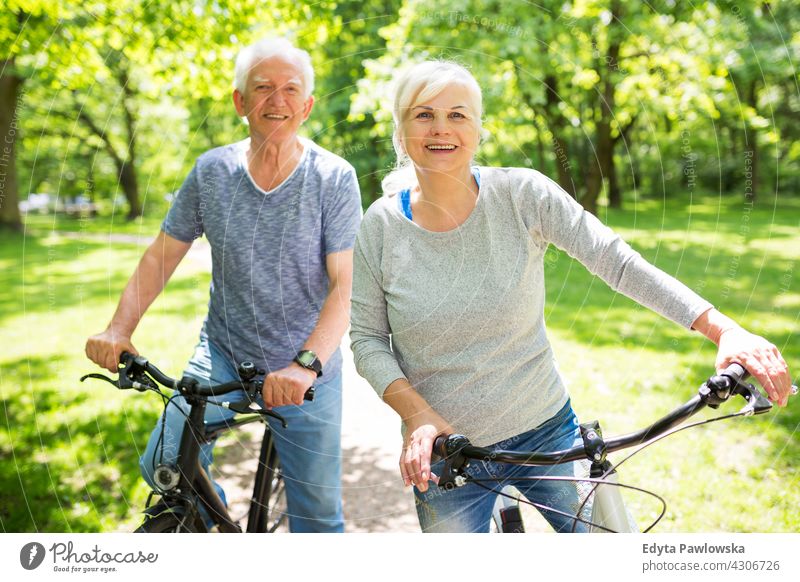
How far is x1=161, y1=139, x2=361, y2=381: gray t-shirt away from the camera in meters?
2.43

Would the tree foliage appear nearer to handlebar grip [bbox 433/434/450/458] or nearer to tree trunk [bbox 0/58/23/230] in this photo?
handlebar grip [bbox 433/434/450/458]

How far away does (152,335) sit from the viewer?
19.4 ft

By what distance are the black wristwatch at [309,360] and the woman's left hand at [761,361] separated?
3.74 ft

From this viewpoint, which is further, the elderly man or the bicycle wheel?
the bicycle wheel

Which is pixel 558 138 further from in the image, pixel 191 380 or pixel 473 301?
pixel 191 380

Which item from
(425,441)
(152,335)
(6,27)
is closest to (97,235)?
(152,335)

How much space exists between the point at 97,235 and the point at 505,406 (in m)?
17.0

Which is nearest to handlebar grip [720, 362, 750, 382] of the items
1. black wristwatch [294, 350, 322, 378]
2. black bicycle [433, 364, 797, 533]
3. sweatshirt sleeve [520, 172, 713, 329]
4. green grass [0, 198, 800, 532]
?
black bicycle [433, 364, 797, 533]

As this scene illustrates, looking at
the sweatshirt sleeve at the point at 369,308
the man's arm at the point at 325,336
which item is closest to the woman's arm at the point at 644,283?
the sweatshirt sleeve at the point at 369,308

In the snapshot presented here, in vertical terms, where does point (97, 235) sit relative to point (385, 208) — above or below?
below

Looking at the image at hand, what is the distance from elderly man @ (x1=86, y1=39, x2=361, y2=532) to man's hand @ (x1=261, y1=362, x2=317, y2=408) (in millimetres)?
156

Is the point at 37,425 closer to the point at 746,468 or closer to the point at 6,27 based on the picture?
the point at 6,27

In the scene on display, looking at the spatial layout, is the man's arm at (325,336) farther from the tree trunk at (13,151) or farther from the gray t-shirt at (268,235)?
the tree trunk at (13,151)

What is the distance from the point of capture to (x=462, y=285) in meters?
1.94
